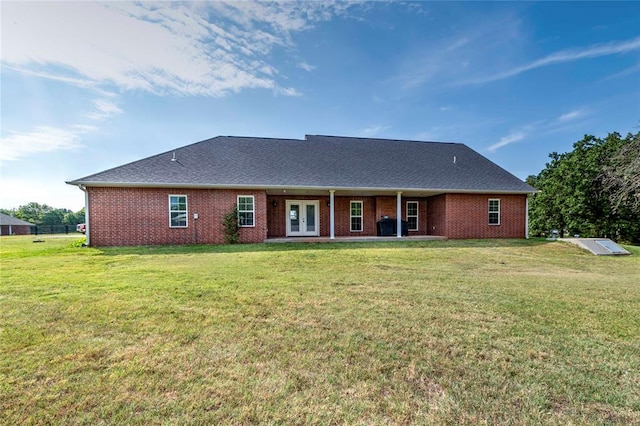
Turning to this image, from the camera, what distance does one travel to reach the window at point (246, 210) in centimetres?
1398

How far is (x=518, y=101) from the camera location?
1759 cm

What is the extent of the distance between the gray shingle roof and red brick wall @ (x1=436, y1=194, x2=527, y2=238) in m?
0.66

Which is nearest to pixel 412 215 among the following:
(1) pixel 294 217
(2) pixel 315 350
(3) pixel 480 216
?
(3) pixel 480 216

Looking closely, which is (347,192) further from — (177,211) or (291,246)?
(177,211)

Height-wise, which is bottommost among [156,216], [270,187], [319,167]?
[156,216]

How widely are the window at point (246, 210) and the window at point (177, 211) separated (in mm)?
2367

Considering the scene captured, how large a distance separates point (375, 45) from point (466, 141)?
35.5ft

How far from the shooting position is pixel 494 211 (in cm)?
1628

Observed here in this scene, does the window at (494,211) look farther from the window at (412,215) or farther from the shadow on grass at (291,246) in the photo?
the window at (412,215)

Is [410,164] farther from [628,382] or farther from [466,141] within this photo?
[628,382]

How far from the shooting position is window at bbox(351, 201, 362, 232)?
17250mm

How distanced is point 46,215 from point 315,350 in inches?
3266

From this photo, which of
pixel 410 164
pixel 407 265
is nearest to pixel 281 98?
pixel 410 164

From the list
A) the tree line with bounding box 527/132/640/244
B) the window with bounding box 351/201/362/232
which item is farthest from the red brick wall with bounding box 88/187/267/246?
the tree line with bounding box 527/132/640/244
